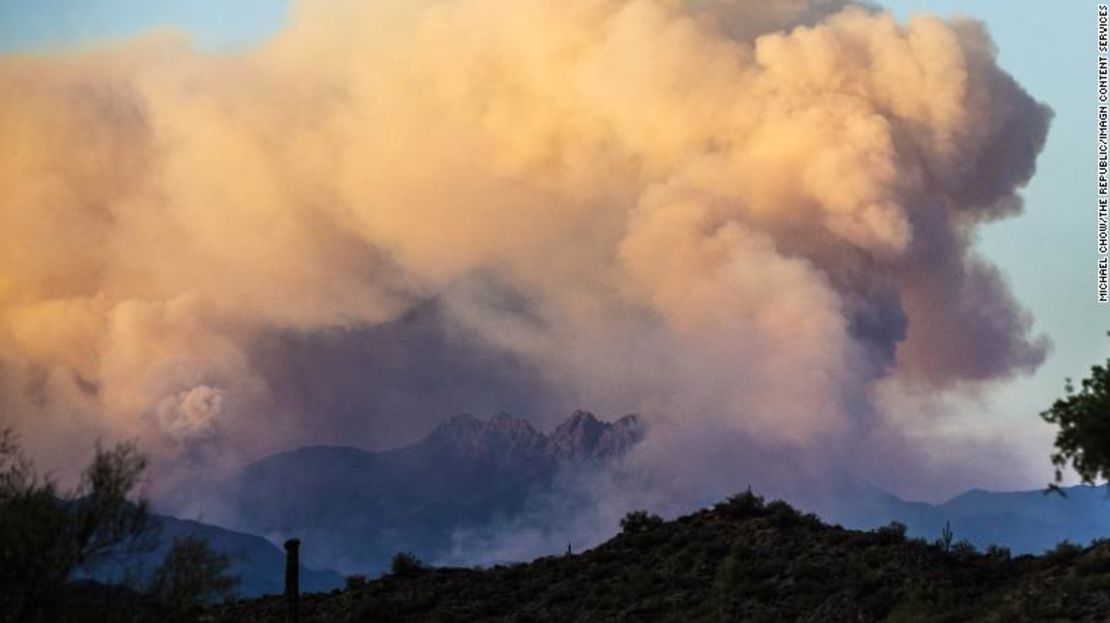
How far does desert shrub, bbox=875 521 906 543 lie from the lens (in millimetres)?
49219

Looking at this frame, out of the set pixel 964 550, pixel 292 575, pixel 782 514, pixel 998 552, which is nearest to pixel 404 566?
pixel 292 575

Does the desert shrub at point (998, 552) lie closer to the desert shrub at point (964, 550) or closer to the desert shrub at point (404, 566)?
the desert shrub at point (964, 550)

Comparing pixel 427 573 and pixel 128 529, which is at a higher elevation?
pixel 427 573

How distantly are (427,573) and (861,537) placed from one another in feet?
61.2

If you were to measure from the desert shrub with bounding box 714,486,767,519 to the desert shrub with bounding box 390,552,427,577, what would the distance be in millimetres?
13269

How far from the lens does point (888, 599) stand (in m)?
42.1

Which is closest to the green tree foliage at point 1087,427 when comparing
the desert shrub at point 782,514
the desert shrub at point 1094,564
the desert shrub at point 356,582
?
the desert shrub at point 1094,564

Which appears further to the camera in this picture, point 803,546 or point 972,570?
point 803,546

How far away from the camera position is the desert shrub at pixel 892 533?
1938 inches

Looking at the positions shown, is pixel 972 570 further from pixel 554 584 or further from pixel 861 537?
pixel 554 584

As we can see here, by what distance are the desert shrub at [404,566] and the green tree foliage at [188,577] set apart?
92.8 feet

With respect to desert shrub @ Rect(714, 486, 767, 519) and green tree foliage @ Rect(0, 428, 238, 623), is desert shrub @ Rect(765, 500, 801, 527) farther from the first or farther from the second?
green tree foliage @ Rect(0, 428, 238, 623)

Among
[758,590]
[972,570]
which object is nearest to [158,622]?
[758,590]

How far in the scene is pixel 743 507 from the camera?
57.4m
